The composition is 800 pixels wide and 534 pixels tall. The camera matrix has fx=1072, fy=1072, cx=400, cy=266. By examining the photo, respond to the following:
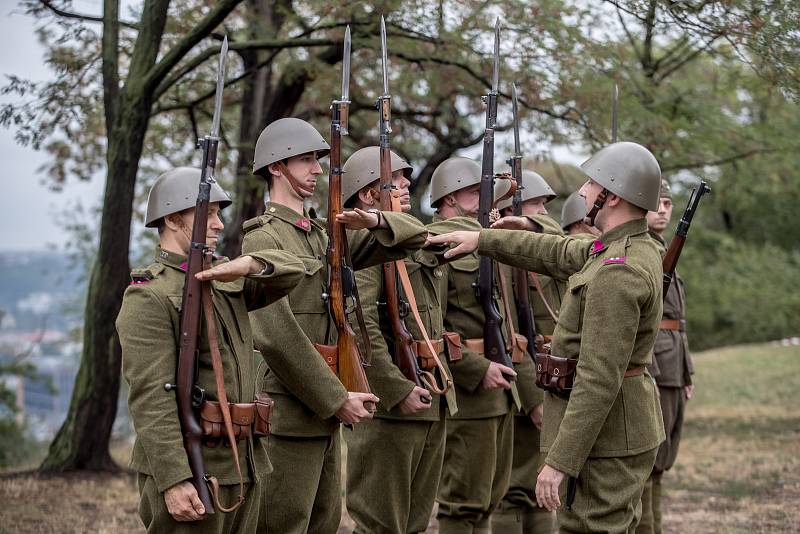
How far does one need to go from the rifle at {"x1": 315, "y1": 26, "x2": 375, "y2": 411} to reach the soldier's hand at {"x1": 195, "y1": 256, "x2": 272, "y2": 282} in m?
0.79

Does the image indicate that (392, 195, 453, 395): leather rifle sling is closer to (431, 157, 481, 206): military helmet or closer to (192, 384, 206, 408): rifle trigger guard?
(431, 157, 481, 206): military helmet

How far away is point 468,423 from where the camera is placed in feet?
19.0

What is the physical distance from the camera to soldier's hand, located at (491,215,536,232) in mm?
5059

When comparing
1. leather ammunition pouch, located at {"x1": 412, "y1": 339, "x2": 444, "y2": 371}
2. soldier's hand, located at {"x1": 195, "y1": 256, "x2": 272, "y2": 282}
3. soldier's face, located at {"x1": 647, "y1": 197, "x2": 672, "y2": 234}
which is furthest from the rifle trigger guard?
soldier's face, located at {"x1": 647, "y1": 197, "x2": 672, "y2": 234}

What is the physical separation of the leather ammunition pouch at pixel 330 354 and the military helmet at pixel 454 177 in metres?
1.71

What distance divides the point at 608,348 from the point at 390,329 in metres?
1.41

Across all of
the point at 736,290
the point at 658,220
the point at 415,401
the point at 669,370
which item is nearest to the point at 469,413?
the point at 415,401

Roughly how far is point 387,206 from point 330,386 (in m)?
0.94

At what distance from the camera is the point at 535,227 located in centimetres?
527

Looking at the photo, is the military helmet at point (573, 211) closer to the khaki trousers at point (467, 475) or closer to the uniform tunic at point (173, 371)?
the khaki trousers at point (467, 475)

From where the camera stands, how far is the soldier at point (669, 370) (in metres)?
6.66

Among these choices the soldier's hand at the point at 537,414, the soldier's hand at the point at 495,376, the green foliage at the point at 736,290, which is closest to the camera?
the soldier's hand at the point at 495,376

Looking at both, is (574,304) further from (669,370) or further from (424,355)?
(669,370)

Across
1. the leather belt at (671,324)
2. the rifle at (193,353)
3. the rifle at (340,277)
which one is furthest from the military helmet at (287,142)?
the leather belt at (671,324)
